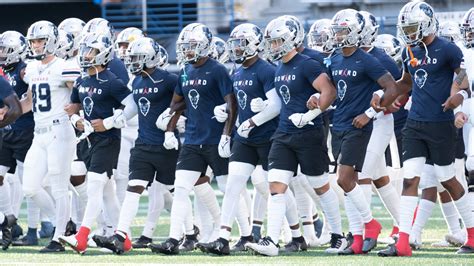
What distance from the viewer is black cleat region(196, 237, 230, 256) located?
1053 centimetres

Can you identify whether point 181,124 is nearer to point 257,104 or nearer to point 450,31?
point 257,104

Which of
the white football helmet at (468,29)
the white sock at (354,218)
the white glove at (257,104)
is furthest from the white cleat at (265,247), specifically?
the white football helmet at (468,29)

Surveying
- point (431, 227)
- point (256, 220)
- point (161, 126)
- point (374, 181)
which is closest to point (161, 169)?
point (161, 126)

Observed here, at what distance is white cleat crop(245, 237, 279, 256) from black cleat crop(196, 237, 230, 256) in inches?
11.4

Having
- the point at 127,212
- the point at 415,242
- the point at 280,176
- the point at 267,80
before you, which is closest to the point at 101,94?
the point at 127,212

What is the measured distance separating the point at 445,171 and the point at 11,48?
4.24 metres

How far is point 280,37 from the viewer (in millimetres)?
10453

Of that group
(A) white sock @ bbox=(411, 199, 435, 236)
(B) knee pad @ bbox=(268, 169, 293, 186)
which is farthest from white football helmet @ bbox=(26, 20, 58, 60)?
(A) white sock @ bbox=(411, 199, 435, 236)

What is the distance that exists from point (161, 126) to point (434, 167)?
90.4 inches

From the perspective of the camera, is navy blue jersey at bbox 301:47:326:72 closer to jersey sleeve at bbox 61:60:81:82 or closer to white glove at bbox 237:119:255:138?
white glove at bbox 237:119:255:138

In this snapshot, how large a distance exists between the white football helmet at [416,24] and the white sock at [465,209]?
1.28 m

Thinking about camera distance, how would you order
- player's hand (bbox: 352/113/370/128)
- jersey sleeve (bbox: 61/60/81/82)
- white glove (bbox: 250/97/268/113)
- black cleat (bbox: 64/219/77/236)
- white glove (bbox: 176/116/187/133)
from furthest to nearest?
black cleat (bbox: 64/219/77/236) → white glove (bbox: 176/116/187/133) → jersey sleeve (bbox: 61/60/81/82) → white glove (bbox: 250/97/268/113) → player's hand (bbox: 352/113/370/128)

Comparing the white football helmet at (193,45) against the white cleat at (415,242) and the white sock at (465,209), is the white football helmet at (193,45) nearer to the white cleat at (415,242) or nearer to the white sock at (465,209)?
the white cleat at (415,242)

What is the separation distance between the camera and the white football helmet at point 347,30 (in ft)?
34.2
